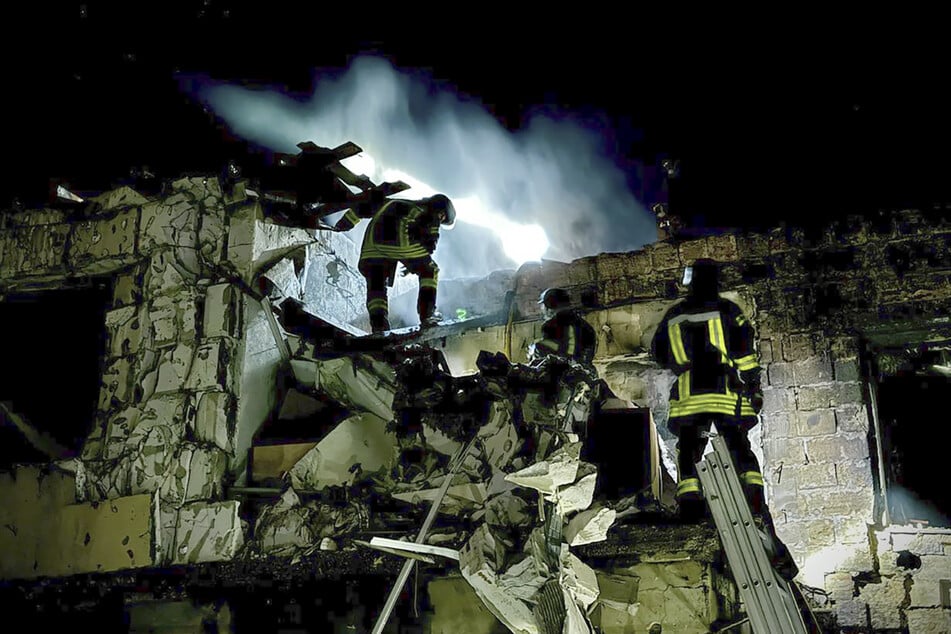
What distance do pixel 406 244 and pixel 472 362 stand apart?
5.23 ft

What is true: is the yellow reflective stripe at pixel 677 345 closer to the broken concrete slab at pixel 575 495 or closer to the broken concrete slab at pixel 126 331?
the broken concrete slab at pixel 575 495

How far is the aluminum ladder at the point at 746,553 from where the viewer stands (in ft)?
16.1

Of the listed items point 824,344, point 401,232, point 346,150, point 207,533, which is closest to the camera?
point 207,533

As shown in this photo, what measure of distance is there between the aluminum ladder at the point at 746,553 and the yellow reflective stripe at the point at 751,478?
0.49m

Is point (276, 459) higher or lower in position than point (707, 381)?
lower

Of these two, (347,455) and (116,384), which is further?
(116,384)

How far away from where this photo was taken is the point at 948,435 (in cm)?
765

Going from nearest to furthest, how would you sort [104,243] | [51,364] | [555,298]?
[555,298] < [104,243] < [51,364]

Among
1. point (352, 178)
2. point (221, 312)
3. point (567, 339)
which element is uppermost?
point (352, 178)

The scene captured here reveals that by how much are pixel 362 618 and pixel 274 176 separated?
16.7 ft

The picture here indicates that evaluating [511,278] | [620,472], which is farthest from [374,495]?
[511,278]

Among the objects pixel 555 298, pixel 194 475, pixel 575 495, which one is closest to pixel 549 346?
pixel 555 298

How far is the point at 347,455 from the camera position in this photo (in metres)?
7.66

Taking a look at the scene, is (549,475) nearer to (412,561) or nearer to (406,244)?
(412,561)
